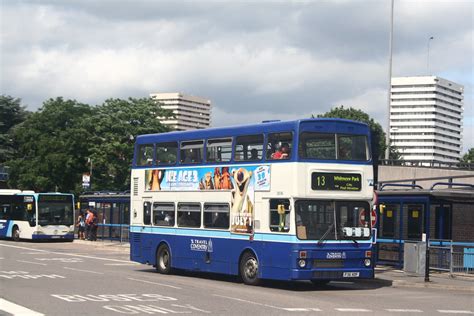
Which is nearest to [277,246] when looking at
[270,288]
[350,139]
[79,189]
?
[270,288]

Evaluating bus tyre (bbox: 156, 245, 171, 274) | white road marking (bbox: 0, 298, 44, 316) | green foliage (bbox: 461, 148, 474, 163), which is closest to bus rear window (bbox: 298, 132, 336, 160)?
bus tyre (bbox: 156, 245, 171, 274)

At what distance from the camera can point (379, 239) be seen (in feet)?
91.7

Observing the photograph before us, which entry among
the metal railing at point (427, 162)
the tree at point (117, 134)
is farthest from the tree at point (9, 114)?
the metal railing at point (427, 162)

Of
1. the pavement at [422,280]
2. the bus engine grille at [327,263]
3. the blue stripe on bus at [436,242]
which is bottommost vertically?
the pavement at [422,280]

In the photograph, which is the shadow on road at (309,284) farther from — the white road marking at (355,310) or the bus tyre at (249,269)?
the white road marking at (355,310)

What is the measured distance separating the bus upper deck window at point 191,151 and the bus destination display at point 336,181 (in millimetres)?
4586

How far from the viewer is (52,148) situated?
71.5m

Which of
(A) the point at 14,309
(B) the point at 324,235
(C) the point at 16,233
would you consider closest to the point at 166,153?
(B) the point at 324,235

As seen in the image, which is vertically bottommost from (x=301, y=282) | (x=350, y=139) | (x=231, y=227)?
(x=301, y=282)

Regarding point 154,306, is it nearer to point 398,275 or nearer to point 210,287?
point 210,287

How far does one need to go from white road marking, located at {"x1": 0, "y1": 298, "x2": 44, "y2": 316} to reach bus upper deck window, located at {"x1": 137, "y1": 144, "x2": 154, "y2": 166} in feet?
34.6

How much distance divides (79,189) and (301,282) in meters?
49.7

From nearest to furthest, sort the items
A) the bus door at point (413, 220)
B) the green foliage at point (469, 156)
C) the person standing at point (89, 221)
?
the bus door at point (413, 220)
the person standing at point (89, 221)
the green foliage at point (469, 156)

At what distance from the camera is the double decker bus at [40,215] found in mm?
47156
